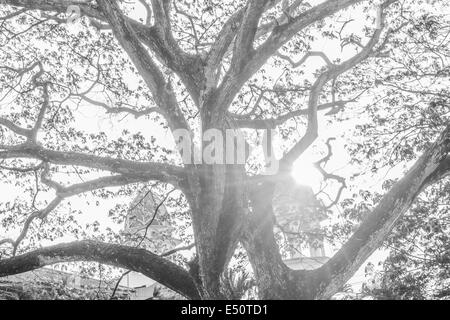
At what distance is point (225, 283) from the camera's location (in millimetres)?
4953

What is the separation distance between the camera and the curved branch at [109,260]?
16.9 ft

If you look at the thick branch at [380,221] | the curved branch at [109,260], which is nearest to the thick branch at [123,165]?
the curved branch at [109,260]

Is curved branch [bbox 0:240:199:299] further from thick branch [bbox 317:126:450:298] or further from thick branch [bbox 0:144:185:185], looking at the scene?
thick branch [bbox 317:126:450:298]

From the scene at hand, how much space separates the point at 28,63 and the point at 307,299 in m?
7.63

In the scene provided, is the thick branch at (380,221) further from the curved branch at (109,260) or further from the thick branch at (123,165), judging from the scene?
the thick branch at (123,165)

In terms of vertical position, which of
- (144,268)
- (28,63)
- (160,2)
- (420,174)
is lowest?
(144,268)

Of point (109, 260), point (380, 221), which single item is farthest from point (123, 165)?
point (380, 221)

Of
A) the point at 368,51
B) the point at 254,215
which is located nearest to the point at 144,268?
the point at 254,215

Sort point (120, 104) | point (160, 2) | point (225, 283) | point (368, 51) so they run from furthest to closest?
point (120, 104)
point (368, 51)
point (160, 2)
point (225, 283)

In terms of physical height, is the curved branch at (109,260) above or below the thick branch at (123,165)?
below

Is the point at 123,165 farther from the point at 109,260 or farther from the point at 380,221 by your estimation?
the point at 380,221

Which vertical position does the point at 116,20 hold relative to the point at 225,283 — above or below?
above

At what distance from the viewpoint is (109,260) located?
5.32 meters

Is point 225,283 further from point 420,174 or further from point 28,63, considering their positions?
point 28,63
